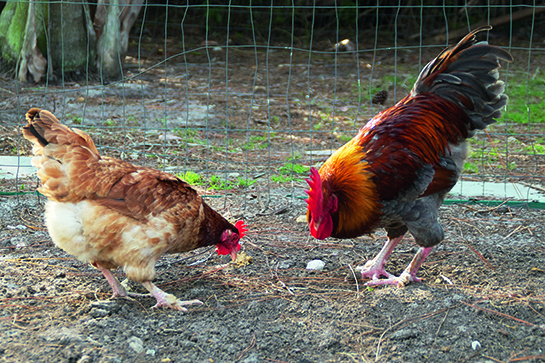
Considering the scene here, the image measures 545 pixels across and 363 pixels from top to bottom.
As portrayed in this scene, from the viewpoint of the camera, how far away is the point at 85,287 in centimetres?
→ 378

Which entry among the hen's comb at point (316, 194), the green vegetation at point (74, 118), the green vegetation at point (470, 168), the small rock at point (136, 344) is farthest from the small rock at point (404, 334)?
the green vegetation at point (74, 118)

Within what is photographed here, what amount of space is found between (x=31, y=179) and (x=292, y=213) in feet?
10.8

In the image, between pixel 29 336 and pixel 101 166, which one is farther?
pixel 101 166

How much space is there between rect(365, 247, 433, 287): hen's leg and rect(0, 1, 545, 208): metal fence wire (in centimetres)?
207

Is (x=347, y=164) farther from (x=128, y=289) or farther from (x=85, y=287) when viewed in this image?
(x=85, y=287)

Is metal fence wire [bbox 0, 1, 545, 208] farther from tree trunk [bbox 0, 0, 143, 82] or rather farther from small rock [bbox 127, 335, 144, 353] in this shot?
small rock [bbox 127, 335, 144, 353]

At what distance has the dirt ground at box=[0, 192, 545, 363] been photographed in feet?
9.70

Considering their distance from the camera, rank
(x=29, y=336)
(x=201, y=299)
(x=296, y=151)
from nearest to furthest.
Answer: (x=29, y=336), (x=201, y=299), (x=296, y=151)

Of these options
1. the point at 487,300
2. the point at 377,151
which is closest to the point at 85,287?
the point at 377,151

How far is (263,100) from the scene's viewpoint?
998 centimetres

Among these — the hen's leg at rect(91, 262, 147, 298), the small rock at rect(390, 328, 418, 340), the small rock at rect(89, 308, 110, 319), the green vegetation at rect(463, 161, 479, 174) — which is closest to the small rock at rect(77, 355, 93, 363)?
the small rock at rect(89, 308, 110, 319)

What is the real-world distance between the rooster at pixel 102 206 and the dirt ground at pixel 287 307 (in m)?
0.38

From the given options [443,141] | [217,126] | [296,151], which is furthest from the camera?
[217,126]

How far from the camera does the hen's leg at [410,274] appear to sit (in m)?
3.88
